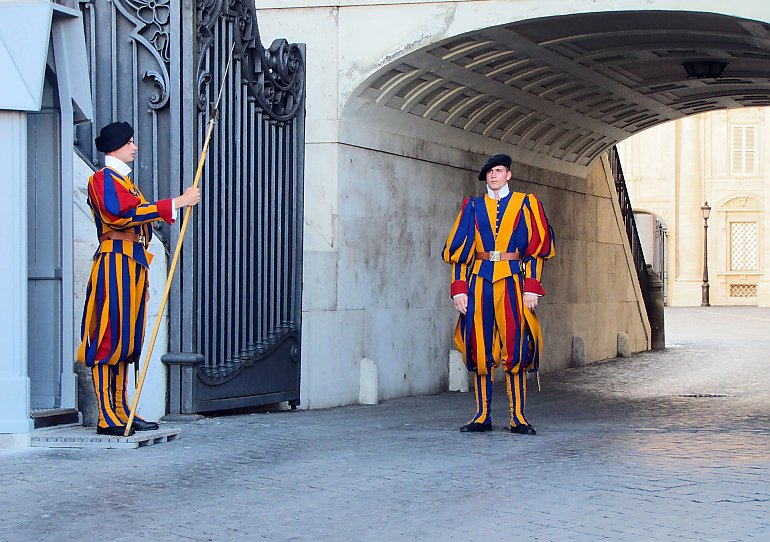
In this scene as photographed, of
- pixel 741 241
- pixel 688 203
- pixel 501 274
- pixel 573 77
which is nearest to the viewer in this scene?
pixel 501 274

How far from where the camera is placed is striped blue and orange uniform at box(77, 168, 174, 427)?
830cm

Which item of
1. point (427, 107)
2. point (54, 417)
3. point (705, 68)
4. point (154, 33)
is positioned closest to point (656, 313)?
point (705, 68)

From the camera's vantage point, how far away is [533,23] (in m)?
11.7

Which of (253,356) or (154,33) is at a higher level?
(154,33)

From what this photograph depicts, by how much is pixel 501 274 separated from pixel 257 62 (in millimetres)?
2835

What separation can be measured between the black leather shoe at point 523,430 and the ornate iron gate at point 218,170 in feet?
7.31

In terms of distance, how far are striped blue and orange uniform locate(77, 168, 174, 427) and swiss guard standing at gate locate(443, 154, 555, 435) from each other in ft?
6.94

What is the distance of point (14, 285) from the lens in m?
8.25

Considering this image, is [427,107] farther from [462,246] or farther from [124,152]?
[124,152]

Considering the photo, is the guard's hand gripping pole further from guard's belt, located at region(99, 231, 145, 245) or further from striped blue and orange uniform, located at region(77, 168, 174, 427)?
guard's belt, located at region(99, 231, 145, 245)

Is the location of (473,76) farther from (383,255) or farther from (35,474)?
(35,474)

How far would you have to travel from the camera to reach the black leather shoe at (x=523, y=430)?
30.9 feet

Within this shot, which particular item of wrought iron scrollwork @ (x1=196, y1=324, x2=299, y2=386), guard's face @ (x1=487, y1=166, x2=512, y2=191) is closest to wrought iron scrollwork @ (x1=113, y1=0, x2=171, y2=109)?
wrought iron scrollwork @ (x1=196, y1=324, x2=299, y2=386)

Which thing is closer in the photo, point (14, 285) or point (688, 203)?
point (14, 285)
